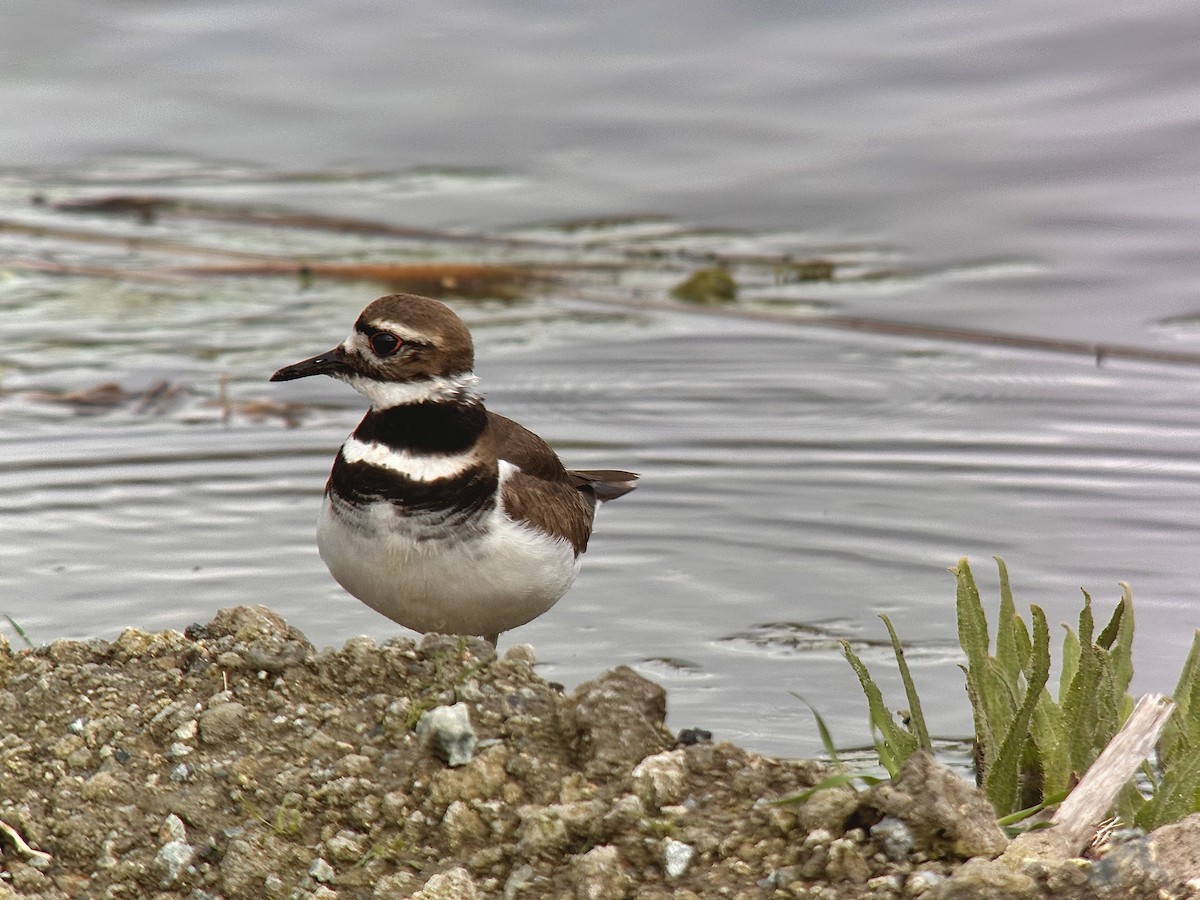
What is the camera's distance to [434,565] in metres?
4.99

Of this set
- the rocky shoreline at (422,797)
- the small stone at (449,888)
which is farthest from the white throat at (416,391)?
the small stone at (449,888)

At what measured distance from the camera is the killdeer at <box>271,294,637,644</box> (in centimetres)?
501

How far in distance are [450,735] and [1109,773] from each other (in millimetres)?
1586

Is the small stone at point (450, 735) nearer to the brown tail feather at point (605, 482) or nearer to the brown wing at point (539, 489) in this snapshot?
the brown wing at point (539, 489)

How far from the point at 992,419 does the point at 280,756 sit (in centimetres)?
557

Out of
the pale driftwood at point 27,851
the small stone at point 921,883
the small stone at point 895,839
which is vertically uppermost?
the small stone at point 895,839

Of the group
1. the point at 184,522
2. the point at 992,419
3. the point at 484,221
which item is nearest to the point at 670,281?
the point at 484,221

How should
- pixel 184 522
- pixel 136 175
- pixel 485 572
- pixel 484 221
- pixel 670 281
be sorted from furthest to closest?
1. pixel 136 175
2. pixel 484 221
3. pixel 670 281
4. pixel 184 522
5. pixel 485 572

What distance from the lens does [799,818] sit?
3797mm

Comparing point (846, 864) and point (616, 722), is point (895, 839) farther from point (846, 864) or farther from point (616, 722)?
point (616, 722)

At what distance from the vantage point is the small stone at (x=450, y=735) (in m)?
4.09

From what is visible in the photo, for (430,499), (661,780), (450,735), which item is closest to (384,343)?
(430,499)

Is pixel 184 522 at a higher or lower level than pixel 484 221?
lower

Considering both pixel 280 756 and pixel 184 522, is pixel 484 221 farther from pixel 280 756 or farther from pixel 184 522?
pixel 280 756
